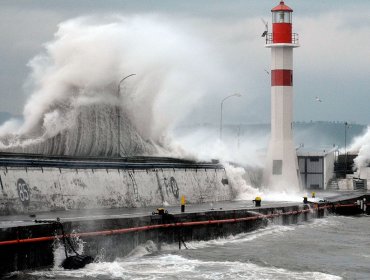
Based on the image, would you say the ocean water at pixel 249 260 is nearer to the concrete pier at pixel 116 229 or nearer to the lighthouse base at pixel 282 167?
the concrete pier at pixel 116 229

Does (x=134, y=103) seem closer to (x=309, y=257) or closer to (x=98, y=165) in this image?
(x=98, y=165)

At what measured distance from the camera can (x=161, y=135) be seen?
5306 cm

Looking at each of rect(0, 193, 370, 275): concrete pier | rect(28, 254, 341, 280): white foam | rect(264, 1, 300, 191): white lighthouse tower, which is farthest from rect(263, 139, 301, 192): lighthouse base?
rect(28, 254, 341, 280): white foam

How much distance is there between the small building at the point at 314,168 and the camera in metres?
61.6

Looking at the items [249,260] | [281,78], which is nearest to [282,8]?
[281,78]

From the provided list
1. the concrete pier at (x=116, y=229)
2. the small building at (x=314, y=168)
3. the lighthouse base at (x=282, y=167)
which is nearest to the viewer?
the concrete pier at (x=116, y=229)

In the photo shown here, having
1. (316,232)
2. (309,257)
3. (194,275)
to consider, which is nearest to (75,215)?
(194,275)

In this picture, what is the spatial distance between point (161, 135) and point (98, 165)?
1622cm

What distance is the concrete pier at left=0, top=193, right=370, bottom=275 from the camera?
972 inches

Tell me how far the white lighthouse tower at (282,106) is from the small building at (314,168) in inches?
284

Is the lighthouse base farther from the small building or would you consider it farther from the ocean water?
the ocean water

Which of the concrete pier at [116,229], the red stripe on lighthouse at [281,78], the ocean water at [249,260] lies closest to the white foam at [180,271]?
the ocean water at [249,260]

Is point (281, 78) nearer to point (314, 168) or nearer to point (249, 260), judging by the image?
point (314, 168)

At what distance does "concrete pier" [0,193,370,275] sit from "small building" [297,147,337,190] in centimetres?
1845
